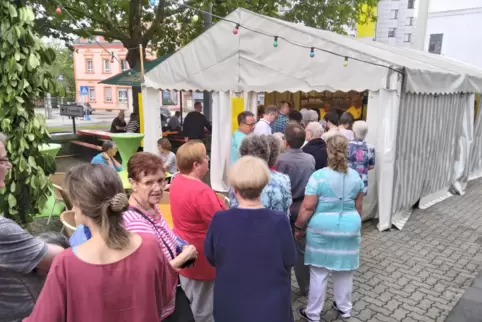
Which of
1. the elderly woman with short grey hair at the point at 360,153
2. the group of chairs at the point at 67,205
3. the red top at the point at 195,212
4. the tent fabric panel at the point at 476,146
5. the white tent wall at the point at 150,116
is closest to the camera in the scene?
the red top at the point at 195,212

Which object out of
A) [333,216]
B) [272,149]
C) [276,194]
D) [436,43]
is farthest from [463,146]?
[436,43]

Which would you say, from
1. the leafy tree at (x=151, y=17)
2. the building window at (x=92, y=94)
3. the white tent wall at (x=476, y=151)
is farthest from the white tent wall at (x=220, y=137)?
the building window at (x=92, y=94)

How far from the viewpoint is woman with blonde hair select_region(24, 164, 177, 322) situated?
1332 millimetres

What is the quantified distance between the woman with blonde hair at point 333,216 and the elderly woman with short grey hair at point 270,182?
29 centimetres

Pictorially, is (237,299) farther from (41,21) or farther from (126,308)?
(41,21)

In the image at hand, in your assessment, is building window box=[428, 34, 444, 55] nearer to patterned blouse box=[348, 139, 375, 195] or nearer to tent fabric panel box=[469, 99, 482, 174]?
tent fabric panel box=[469, 99, 482, 174]

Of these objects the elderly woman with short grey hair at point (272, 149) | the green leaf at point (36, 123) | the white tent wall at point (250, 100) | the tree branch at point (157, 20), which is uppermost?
the tree branch at point (157, 20)

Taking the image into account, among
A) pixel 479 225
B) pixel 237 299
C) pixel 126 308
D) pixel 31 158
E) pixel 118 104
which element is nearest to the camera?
pixel 126 308

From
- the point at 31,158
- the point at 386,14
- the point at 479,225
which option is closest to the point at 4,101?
the point at 31,158

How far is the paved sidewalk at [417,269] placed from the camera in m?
3.60

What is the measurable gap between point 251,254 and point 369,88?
13.3 feet

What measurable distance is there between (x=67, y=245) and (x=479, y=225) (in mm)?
6304

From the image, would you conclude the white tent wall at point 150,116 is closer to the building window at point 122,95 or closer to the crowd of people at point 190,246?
the crowd of people at point 190,246

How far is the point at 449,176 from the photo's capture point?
309 inches
